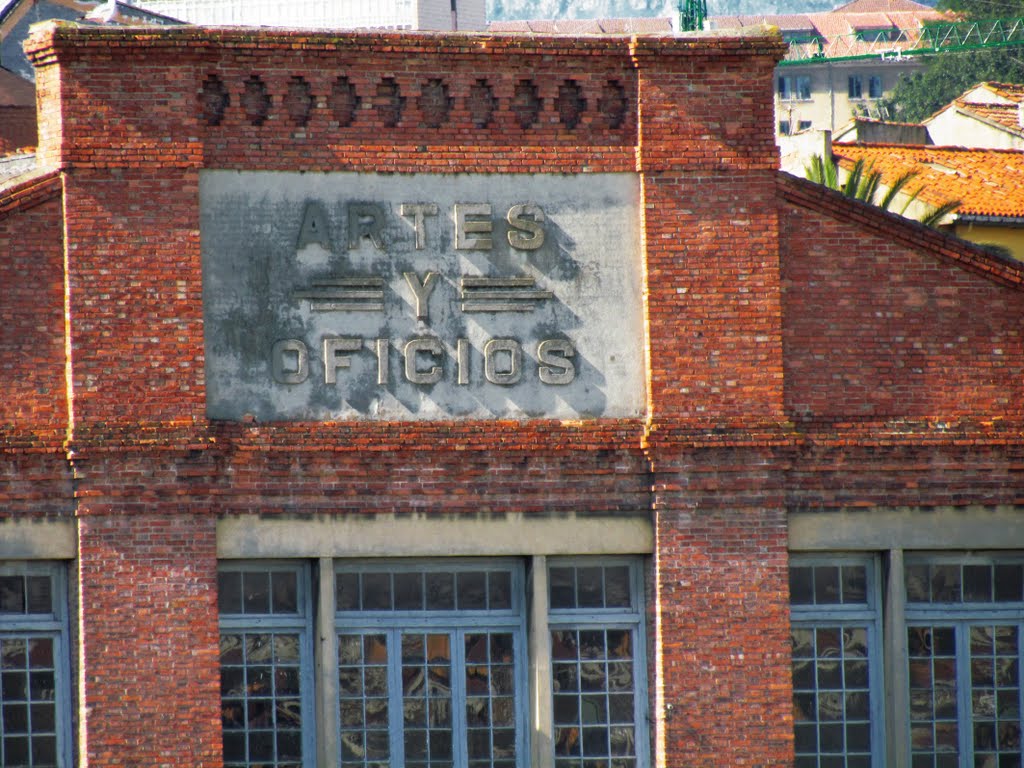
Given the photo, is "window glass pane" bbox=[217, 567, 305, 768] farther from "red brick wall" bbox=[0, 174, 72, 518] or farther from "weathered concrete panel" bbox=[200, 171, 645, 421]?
"red brick wall" bbox=[0, 174, 72, 518]

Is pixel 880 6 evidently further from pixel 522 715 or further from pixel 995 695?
pixel 522 715

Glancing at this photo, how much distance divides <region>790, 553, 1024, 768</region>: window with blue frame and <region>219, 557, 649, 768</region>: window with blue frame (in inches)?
65.6

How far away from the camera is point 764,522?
51.0ft

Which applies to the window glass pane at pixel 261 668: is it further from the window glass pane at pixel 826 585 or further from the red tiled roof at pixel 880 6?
the red tiled roof at pixel 880 6

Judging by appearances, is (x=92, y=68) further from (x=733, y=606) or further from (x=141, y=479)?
(x=733, y=606)

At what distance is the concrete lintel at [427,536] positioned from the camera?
1512cm

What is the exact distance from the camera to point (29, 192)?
48.6ft

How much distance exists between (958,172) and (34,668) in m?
20.2

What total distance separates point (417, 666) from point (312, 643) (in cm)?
98

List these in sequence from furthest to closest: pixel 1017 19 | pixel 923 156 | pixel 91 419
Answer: pixel 1017 19
pixel 923 156
pixel 91 419

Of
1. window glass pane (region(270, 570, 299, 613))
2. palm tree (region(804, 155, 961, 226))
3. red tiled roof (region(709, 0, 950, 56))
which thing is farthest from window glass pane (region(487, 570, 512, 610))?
red tiled roof (region(709, 0, 950, 56))

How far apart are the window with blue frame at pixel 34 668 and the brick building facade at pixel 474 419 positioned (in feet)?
0.09

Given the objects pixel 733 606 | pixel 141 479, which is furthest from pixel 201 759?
pixel 733 606

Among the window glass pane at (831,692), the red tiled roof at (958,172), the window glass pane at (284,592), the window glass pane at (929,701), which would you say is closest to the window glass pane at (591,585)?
the window glass pane at (831,692)
